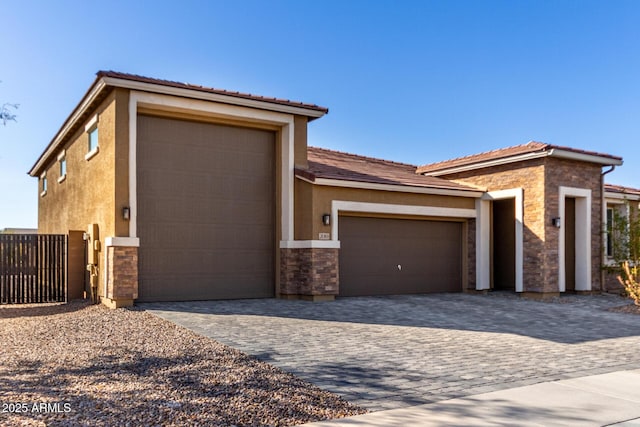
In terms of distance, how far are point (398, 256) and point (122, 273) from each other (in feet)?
25.7

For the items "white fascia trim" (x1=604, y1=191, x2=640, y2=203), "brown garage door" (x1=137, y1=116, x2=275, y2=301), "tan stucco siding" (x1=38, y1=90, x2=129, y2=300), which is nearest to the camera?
"tan stucco siding" (x1=38, y1=90, x2=129, y2=300)

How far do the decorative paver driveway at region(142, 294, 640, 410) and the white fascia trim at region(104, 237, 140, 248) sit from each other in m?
1.43

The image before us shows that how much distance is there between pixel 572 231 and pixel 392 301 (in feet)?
23.3

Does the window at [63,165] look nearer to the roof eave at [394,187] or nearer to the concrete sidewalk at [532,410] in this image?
the roof eave at [394,187]

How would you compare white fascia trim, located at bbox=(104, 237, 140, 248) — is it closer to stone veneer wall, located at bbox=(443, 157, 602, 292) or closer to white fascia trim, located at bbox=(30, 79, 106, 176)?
white fascia trim, located at bbox=(30, 79, 106, 176)

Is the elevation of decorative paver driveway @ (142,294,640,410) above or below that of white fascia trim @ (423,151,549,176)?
below

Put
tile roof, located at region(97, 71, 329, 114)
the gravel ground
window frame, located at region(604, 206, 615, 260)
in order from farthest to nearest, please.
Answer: window frame, located at region(604, 206, 615, 260) → tile roof, located at region(97, 71, 329, 114) → the gravel ground

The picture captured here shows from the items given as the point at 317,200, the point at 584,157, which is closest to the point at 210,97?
the point at 317,200

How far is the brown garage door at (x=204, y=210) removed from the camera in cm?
1323

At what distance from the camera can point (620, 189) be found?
19.9m

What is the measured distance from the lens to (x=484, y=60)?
17.0 metres

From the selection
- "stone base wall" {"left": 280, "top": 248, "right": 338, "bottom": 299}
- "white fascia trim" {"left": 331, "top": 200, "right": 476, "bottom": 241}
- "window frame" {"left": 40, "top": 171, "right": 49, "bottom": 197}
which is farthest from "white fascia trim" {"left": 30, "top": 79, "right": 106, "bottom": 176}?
"white fascia trim" {"left": 331, "top": 200, "right": 476, "bottom": 241}

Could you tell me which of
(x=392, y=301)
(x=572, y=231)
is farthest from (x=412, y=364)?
(x=572, y=231)

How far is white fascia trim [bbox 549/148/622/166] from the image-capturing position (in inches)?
623
